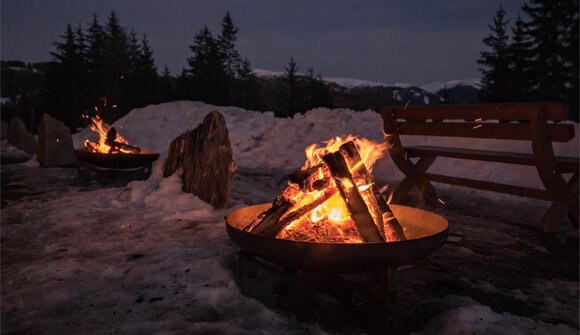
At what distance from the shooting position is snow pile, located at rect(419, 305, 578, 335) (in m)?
2.60

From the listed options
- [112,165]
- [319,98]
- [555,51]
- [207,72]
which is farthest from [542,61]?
[112,165]

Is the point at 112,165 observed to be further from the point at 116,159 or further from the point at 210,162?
the point at 210,162

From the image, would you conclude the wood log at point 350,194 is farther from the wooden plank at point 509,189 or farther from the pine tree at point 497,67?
the pine tree at point 497,67

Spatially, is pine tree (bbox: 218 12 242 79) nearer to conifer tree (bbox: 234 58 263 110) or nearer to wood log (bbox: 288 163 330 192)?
conifer tree (bbox: 234 58 263 110)

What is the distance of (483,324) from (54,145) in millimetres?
10909

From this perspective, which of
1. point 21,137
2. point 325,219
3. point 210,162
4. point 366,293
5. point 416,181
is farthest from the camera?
point 21,137

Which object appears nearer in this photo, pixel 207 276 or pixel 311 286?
pixel 311 286

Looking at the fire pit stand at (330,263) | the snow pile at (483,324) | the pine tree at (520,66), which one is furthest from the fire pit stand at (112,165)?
the pine tree at (520,66)

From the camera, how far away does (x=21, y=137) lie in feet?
50.4

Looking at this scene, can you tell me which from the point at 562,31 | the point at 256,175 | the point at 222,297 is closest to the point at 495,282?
the point at 222,297

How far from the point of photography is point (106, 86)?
47.7m

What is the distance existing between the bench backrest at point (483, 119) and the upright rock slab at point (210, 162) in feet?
8.62

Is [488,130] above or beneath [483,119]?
beneath

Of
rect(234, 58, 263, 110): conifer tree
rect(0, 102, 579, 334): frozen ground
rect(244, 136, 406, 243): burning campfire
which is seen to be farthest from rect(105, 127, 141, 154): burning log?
rect(234, 58, 263, 110): conifer tree
